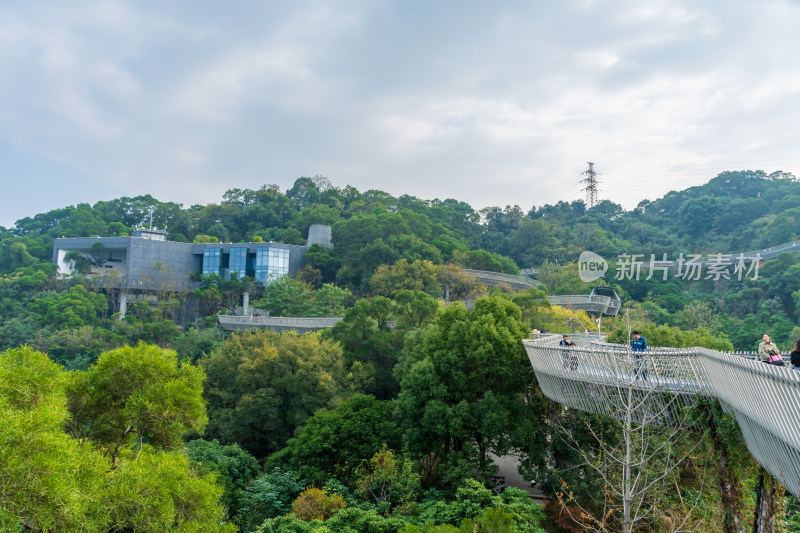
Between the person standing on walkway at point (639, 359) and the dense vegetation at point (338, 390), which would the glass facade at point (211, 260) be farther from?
the person standing on walkway at point (639, 359)

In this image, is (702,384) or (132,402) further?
(132,402)

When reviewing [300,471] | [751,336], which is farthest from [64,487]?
[751,336]

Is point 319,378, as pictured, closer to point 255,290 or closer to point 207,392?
point 207,392

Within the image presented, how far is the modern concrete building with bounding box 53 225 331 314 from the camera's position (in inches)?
1973

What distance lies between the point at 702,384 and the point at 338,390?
16.7 metres

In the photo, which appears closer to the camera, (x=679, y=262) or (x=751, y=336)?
(x=751, y=336)

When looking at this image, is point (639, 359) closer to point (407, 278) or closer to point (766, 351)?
point (766, 351)

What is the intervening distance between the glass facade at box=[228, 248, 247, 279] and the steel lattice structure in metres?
40.2

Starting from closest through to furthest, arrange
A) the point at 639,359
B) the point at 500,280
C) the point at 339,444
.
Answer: the point at 639,359
the point at 339,444
the point at 500,280

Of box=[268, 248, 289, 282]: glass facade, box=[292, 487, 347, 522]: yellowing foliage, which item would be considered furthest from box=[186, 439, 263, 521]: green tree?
box=[268, 248, 289, 282]: glass facade

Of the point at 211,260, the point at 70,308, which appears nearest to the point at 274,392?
the point at 70,308

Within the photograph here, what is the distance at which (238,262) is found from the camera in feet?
168

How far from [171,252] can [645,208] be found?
72488 millimetres

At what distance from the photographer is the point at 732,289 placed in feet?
154
